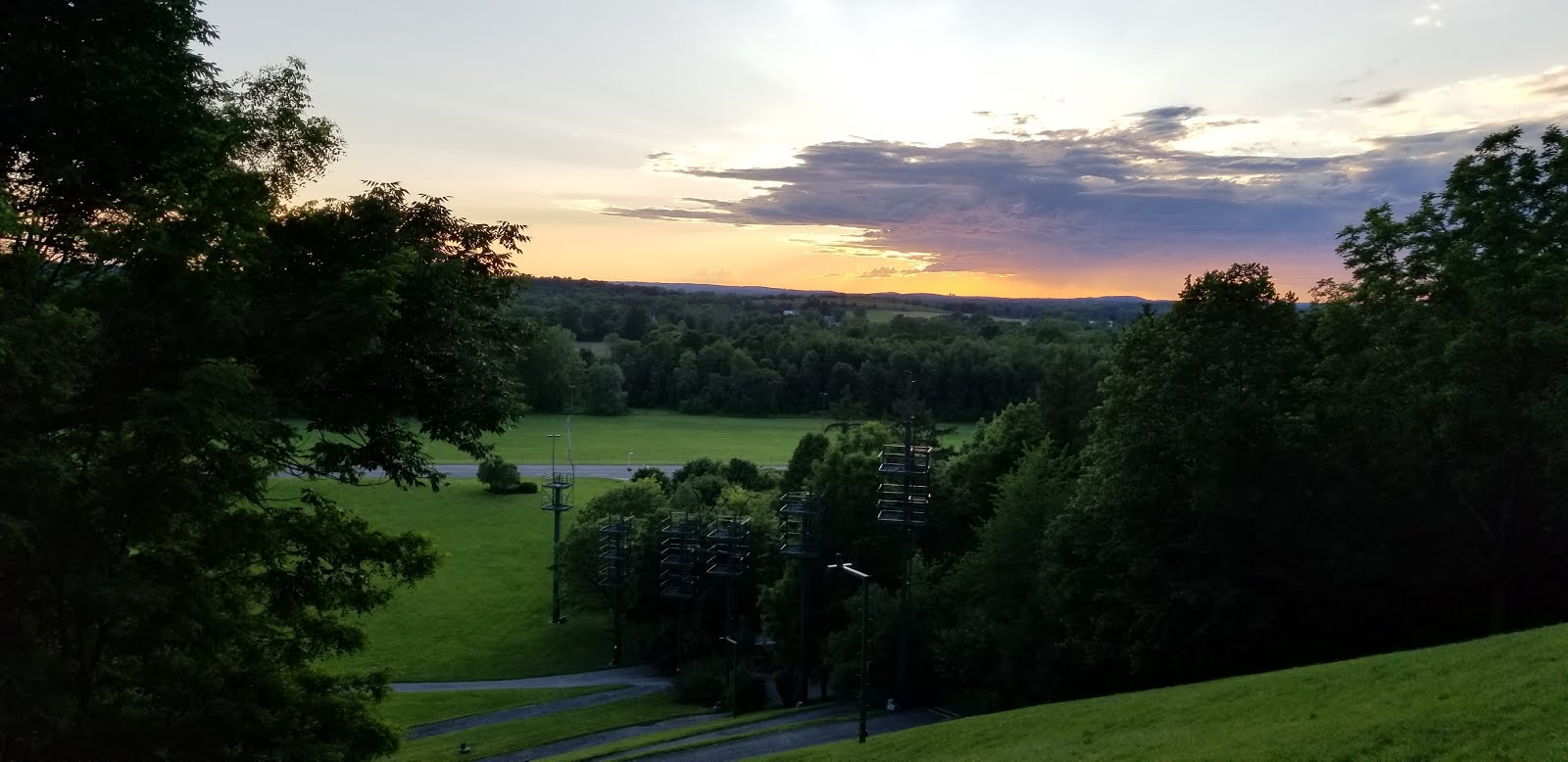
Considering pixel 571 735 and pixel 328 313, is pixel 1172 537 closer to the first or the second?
pixel 571 735

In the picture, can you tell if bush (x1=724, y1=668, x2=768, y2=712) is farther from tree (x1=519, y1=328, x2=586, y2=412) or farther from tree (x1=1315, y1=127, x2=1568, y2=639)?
tree (x1=519, y1=328, x2=586, y2=412)

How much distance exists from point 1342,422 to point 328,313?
86.1ft

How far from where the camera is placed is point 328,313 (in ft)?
45.0

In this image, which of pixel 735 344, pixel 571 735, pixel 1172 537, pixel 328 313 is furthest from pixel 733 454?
pixel 328 313

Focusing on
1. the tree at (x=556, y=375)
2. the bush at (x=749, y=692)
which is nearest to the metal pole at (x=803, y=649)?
the bush at (x=749, y=692)

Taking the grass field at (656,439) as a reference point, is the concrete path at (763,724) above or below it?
below

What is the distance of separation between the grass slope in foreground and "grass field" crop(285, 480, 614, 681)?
2135cm

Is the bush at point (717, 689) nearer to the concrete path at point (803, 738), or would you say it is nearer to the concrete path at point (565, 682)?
the concrete path at point (565, 682)

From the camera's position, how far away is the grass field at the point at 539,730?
104ft

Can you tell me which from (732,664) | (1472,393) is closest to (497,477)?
(732,664)

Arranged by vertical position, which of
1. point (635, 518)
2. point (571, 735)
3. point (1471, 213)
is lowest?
point (571, 735)

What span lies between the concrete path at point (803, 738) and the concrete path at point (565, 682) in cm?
1494

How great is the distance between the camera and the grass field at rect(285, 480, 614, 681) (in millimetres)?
47719

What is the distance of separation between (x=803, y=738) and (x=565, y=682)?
19.1 m
